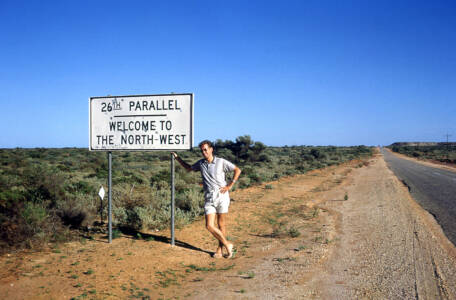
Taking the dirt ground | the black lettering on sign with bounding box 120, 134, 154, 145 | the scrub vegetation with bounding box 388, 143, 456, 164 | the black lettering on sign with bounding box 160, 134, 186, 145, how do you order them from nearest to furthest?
the dirt ground → the black lettering on sign with bounding box 160, 134, 186, 145 → the black lettering on sign with bounding box 120, 134, 154, 145 → the scrub vegetation with bounding box 388, 143, 456, 164

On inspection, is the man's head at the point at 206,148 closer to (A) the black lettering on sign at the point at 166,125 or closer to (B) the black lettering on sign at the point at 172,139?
(B) the black lettering on sign at the point at 172,139


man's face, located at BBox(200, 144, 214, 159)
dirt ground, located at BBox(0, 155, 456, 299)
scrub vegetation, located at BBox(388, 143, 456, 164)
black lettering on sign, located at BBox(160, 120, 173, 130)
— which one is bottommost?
dirt ground, located at BBox(0, 155, 456, 299)

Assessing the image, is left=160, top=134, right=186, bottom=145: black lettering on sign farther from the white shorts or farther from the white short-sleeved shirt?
the white shorts

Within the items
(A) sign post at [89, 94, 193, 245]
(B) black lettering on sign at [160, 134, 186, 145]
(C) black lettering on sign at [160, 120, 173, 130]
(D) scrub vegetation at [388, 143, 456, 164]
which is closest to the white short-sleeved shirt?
(A) sign post at [89, 94, 193, 245]

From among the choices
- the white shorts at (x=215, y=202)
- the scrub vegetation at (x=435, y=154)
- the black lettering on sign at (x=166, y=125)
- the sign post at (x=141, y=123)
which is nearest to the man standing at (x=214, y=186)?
the white shorts at (x=215, y=202)

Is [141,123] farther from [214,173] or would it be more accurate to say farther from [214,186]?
[214,186]

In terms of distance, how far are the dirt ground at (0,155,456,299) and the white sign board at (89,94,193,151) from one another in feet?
6.23

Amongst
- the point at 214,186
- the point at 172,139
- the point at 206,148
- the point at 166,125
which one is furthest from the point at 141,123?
the point at 214,186

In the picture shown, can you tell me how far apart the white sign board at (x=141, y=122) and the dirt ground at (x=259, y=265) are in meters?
1.90

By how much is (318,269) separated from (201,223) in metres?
3.68

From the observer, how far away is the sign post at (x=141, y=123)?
236 inches

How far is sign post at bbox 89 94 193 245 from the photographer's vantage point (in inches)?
236

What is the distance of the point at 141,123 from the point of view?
245 inches

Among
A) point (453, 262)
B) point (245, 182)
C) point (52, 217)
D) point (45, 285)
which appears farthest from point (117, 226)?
point (245, 182)
